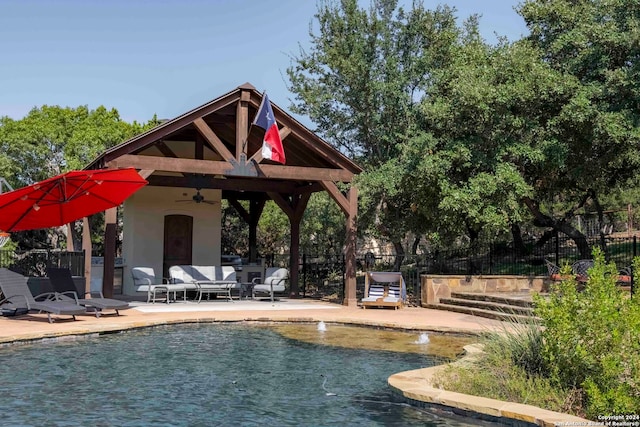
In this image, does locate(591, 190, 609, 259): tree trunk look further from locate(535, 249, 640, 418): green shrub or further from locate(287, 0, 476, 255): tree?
locate(535, 249, 640, 418): green shrub

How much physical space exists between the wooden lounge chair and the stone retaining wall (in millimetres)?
680

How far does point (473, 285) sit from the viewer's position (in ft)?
50.5

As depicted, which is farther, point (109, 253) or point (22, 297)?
point (109, 253)

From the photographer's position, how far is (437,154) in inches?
577

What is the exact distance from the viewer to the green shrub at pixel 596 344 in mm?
4773

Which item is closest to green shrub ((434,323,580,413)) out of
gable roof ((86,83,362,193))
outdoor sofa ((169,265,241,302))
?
gable roof ((86,83,362,193))

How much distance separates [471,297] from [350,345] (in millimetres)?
6005

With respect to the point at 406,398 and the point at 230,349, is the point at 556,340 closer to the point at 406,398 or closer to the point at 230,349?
the point at 406,398

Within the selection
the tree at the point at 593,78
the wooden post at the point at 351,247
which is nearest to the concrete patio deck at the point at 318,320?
the wooden post at the point at 351,247

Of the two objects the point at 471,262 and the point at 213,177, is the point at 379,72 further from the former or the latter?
the point at 471,262

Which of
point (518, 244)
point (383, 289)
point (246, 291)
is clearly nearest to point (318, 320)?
point (383, 289)

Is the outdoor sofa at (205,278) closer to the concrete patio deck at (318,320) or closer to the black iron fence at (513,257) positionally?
the concrete patio deck at (318,320)

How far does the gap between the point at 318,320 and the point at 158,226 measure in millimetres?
8216

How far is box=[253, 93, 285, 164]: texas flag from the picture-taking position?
1395 centimetres
